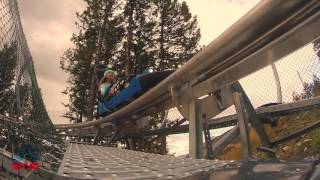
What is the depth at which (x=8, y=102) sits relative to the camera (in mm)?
6691

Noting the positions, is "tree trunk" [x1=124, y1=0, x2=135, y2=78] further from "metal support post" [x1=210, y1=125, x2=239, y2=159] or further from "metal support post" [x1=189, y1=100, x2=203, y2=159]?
"metal support post" [x1=189, y1=100, x2=203, y2=159]

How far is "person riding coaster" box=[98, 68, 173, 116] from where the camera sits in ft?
26.8

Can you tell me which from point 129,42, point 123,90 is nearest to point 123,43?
point 129,42

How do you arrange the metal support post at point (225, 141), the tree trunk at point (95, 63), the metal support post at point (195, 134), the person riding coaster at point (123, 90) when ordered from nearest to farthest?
the metal support post at point (195, 134), the metal support post at point (225, 141), the person riding coaster at point (123, 90), the tree trunk at point (95, 63)

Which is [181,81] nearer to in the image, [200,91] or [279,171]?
[200,91]

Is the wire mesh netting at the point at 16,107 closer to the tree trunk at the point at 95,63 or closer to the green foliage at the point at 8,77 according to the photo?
the green foliage at the point at 8,77

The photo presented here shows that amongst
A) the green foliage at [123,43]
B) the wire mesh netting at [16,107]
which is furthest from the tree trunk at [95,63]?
the wire mesh netting at [16,107]

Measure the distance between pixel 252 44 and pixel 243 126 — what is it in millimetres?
846

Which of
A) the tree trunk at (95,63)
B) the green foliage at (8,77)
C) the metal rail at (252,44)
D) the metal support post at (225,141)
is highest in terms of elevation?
the tree trunk at (95,63)

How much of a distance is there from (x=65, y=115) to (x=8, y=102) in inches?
932

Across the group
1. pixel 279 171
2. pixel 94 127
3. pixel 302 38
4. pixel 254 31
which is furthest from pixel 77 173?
pixel 94 127

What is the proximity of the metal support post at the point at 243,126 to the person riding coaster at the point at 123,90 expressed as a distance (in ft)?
12.8

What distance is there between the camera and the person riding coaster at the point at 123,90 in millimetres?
8164

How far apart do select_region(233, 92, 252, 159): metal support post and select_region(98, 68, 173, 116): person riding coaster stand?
3.90 meters
